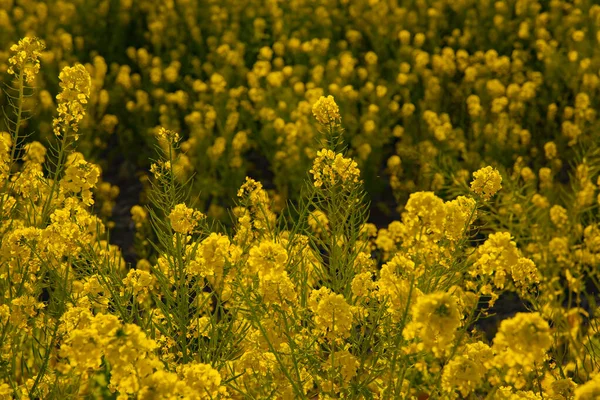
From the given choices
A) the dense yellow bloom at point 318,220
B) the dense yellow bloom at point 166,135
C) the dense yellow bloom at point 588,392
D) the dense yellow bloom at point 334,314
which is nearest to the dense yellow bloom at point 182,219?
the dense yellow bloom at point 166,135

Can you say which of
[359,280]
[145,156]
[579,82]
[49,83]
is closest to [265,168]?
[145,156]

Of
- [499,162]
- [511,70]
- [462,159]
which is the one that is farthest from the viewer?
[511,70]

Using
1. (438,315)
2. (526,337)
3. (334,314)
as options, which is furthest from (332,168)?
(526,337)

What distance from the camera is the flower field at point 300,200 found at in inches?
90.4

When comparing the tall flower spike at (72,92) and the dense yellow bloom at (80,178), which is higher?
the tall flower spike at (72,92)

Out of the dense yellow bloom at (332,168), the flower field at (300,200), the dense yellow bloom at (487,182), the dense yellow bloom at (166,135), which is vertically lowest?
the flower field at (300,200)

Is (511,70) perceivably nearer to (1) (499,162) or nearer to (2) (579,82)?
(2) (579,82)

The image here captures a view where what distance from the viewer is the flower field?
7.53 ft

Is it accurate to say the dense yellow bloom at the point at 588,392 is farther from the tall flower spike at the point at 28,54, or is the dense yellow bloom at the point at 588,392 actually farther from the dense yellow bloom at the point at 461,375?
the tall flower spike at the point at 28,54

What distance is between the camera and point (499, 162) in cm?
549

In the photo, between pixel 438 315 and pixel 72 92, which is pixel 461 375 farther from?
pixel 72 92

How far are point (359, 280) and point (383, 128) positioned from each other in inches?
132

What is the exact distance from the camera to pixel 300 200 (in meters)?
2.98

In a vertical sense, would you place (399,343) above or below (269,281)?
below
